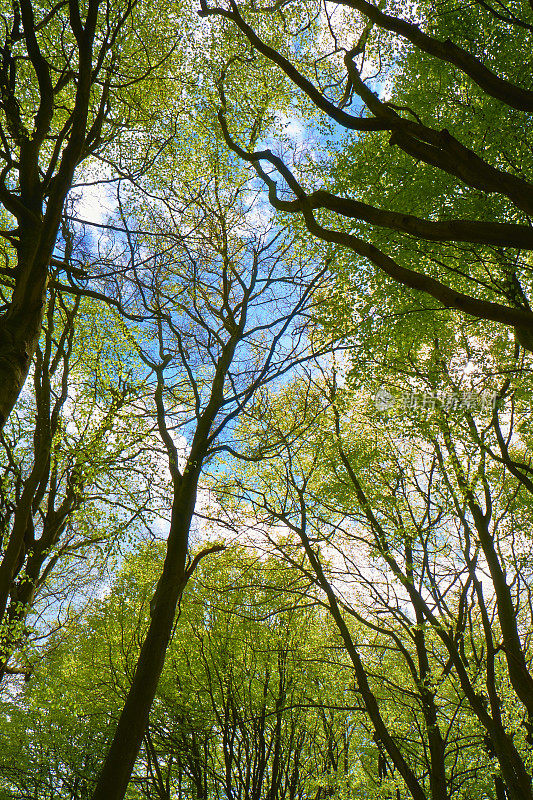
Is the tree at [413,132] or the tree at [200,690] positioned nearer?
the tree at [413,132]

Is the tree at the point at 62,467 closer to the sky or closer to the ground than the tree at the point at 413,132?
closer to the ground

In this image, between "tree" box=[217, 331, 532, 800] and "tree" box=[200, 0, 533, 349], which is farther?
"tree" box=[217, 331, 532, 800]

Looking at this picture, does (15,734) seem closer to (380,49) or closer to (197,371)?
(197,371)

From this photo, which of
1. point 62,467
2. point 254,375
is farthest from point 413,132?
point 62,467

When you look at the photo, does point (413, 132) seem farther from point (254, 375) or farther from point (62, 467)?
point (62, 467)

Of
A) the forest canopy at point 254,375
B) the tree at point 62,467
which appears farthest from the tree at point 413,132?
the tree at point 62,467

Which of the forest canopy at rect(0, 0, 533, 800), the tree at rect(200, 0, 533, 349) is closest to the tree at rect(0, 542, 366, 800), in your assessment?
the forest canopy at rect(0, 0, 533, 800)

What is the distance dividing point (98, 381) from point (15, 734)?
36.5ft

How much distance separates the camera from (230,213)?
982 centimetres

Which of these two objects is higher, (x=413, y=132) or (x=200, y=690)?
(x=413, y=132)

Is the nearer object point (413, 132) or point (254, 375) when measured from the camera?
point (413, 132)

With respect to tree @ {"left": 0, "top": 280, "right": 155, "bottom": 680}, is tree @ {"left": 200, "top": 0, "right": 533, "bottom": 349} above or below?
above

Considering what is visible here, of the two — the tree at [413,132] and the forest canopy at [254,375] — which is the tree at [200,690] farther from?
the tree at [413,132]

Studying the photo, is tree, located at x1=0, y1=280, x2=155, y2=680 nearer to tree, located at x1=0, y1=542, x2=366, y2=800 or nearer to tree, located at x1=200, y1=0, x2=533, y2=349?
tree, located at x1=0, y1=542, x2=366, y2=800
